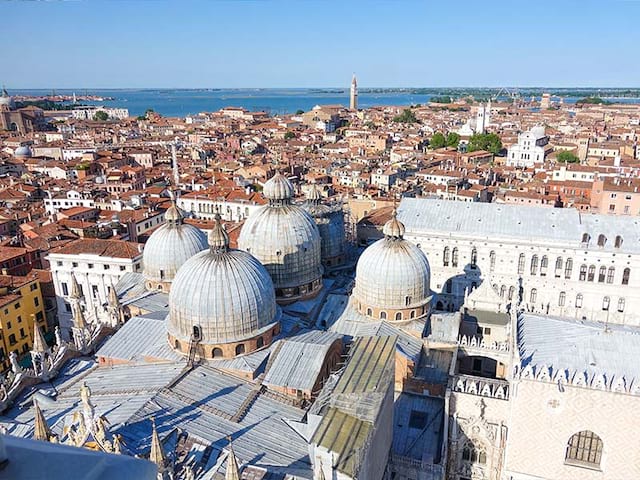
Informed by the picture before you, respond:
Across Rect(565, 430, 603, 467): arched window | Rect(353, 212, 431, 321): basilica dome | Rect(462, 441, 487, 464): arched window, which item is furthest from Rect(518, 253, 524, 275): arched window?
Rect(565, 430, 603, 467): arched window

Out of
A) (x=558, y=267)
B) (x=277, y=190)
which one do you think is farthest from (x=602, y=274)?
(x=277, y=190)

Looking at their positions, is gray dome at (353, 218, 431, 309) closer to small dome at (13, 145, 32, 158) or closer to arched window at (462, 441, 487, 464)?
arched window at (462, 441, 487, 464)

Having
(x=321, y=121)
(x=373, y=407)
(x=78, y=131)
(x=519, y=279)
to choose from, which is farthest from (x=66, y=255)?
(x=321, y=121)

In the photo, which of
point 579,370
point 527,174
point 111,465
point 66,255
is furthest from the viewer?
point 527,174

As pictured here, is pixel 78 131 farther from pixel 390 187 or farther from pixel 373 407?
pixel 373 407

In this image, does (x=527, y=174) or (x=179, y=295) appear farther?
(x=527, y=174)
